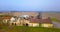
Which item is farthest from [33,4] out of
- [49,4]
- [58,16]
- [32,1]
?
[58,16]

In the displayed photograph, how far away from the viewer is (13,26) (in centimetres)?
98

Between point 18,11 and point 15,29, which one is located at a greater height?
point 18,11

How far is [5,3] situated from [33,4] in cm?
33

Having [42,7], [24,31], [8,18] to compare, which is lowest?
[24,31]

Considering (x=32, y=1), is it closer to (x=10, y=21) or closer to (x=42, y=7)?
(x=42, y=7)

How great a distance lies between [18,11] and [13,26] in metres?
0.19

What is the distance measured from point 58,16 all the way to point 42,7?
0.68 feet

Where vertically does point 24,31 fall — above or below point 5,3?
below

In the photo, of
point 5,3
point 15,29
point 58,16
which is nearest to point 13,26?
point 15,29

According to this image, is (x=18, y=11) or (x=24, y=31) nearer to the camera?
(x=24, y=31)

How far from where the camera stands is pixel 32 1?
1.04m

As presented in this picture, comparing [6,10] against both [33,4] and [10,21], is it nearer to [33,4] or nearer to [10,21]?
[10,21]

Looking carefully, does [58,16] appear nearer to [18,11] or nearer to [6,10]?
[18,11]

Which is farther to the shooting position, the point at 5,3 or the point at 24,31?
the point at 5,3
